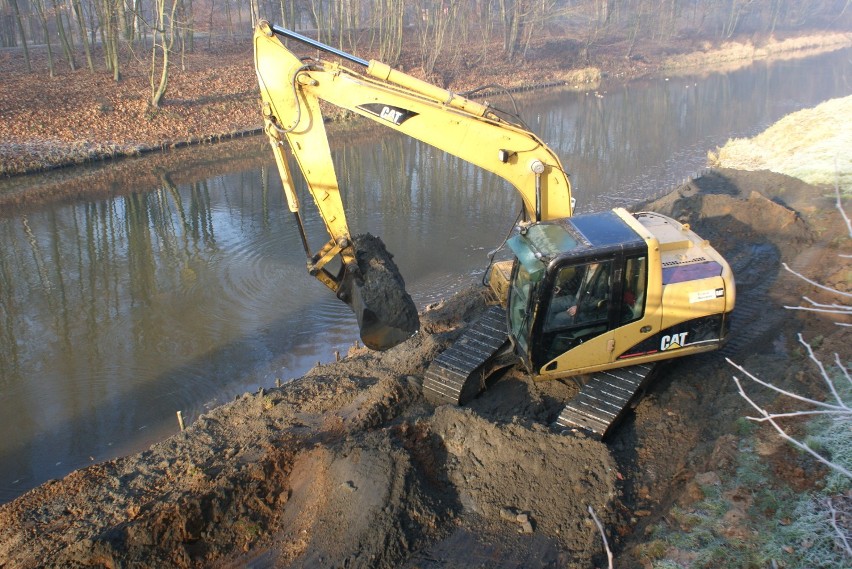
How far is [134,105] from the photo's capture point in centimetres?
2472

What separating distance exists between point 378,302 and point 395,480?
200 cm

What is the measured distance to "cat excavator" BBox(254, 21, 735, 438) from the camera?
7086 millimetres

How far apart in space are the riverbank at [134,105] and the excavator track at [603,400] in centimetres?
1918

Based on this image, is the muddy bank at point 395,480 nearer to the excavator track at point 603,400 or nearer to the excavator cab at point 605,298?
the excavator track at point 603,400

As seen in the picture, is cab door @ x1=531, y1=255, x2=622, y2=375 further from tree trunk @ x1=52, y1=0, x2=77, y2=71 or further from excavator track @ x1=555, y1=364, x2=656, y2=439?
tree trunk @ x1=52, y1=0, x2=77, y2=71

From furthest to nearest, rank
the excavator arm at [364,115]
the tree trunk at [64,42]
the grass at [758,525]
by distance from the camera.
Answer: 1. the tree trunk at [64,42]
2. the excavator arm at [364,115]
3. the grass at [758,525]

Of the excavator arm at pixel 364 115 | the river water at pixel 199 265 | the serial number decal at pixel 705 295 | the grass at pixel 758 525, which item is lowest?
the river water at pixel 199 265

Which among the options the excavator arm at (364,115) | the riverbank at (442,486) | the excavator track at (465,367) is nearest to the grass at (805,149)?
the riverbank at (442,486)

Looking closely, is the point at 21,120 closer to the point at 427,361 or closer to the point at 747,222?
the point at 427,361

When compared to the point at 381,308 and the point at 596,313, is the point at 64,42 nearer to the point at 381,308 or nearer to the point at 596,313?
the point at 381,308

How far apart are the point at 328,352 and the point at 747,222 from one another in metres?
8.26

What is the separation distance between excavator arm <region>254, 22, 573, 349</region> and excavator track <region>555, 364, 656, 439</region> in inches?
77.2

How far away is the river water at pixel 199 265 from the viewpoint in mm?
9664

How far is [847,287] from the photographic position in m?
9.85
